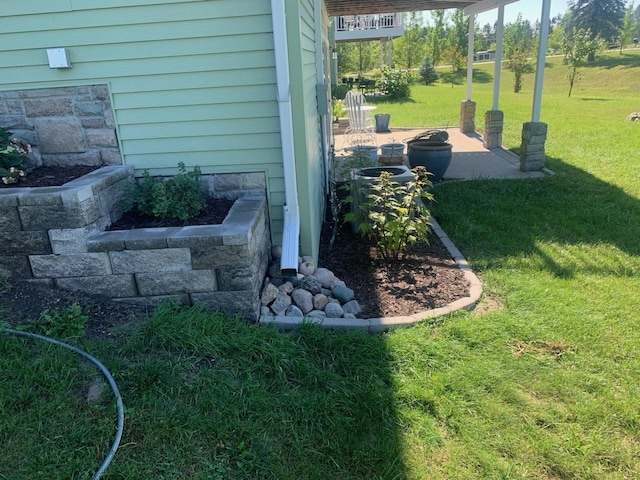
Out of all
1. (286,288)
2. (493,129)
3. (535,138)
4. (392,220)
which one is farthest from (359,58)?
(286,288)

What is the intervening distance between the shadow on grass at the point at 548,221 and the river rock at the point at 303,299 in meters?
1.48

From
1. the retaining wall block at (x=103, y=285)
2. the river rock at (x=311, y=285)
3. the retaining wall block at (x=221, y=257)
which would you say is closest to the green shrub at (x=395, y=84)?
the river rock at (x=311, y=285)

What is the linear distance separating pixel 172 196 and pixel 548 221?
140 inches

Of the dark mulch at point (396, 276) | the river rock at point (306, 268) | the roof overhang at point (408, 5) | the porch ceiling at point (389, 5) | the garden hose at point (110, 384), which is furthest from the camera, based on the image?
the porch ceiling at point (389, 5)

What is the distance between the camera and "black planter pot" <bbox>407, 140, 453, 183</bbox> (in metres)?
6.17

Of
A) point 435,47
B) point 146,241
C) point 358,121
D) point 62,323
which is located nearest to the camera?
point 62,323

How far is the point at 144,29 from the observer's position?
315 centimetres

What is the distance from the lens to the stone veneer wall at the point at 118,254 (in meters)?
2.76

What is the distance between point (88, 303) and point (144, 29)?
1.77 m

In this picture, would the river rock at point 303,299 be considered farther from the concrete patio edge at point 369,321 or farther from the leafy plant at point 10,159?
the leafy plant at point 10,159

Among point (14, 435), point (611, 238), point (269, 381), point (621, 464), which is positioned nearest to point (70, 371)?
point (14, 435)

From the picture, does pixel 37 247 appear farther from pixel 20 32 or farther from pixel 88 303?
pixel 20 32

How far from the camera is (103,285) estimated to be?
2877 mm

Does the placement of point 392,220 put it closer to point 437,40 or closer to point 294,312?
point 294,312
